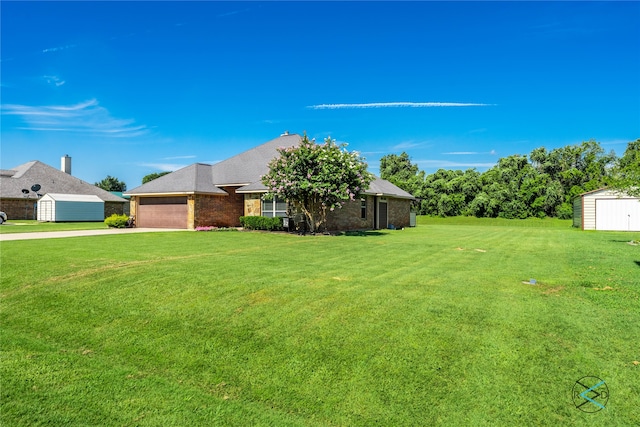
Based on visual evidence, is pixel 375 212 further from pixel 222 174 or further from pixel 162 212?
pixel 162 212

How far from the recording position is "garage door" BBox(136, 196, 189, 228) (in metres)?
23.9

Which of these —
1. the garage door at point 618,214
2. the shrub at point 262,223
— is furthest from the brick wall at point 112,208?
the garage door at point 618,214

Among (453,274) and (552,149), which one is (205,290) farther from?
(552,149)

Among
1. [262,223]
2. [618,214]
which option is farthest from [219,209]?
[618,214]

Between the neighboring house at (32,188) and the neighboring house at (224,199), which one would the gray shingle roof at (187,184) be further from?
the neighboring house at (32,188)

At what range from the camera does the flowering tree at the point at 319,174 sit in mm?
18328

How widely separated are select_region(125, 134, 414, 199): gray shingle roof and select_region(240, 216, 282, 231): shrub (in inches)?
70.7

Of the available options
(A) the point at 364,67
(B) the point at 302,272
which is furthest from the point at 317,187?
(B) the point at 302,272

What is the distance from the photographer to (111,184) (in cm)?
7819

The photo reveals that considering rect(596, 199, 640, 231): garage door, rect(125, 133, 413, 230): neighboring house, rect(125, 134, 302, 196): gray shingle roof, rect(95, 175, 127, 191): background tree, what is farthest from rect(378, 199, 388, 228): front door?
rect(95, 175, 127, 191): background tree

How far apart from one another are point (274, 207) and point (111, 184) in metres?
69.7

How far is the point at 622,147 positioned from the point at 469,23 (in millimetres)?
38482

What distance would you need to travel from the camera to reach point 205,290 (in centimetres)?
654

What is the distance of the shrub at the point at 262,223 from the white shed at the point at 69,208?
22187 mm
